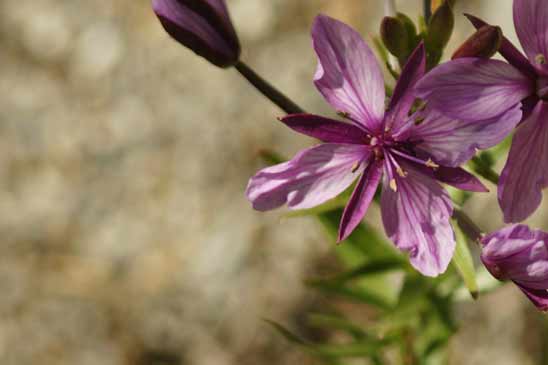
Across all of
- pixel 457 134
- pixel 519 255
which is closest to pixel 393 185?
pixel 457 134

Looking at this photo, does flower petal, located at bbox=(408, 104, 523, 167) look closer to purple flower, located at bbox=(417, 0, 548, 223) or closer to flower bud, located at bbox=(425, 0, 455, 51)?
purple flower, located at bbox=(417, 0, 548, 223)

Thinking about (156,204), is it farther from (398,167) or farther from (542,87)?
(542,87)

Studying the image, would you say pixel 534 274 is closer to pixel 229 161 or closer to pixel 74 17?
pixel 229 161

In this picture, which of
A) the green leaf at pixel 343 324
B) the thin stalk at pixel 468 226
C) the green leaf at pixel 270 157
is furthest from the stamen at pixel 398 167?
the green leaf at pixel 343 324

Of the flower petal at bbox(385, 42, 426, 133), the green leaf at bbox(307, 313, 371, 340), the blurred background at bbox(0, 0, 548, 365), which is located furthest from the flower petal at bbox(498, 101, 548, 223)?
the blurred background at bbox(0, 0, 548, 365)

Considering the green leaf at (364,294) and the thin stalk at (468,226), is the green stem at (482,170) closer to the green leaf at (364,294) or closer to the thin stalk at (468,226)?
the thin stalk at (468,226)

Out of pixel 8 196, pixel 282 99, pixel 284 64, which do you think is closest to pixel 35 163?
pixel 8 196
